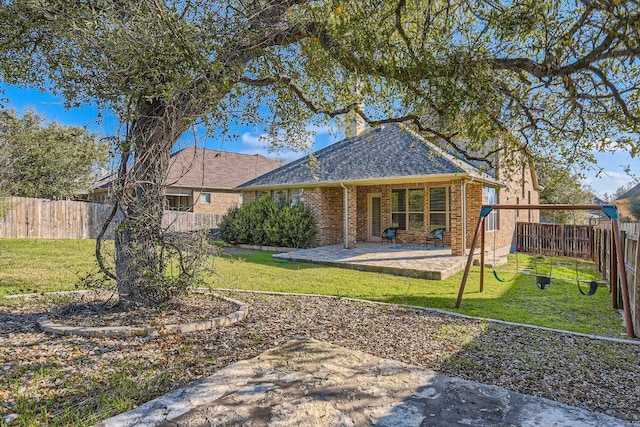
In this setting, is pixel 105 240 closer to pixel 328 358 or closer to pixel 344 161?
pixel 328 358

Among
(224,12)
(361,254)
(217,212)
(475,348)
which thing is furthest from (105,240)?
(217,212)

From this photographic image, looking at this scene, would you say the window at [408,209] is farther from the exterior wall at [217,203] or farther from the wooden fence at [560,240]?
the exterior wall at [217,203]

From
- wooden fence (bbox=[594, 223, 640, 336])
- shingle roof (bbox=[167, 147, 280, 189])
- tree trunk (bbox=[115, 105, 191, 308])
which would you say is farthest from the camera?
shingle roof (bbox=[167, 147, 280, 189])

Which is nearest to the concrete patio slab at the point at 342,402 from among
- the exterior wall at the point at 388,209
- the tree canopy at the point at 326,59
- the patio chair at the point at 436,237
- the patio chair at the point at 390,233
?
the tree canopy at the point at 326,59

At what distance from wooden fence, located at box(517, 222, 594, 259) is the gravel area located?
12.6m

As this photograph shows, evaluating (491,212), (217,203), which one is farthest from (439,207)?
(217,203)

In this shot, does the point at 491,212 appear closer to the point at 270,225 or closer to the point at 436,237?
the point at 436,237

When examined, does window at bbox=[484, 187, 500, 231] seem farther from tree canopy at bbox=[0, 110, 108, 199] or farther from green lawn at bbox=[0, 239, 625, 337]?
tree canopy at bbox=[0, 110, 108, 199]

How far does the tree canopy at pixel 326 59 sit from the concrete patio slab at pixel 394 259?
482 centimetres

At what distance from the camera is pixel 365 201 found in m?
16.6

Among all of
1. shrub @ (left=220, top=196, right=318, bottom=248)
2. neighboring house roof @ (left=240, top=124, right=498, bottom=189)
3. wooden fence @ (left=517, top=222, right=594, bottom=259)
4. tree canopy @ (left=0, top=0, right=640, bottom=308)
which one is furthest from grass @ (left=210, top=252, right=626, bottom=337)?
wooden fence @ (left=517, top=222, right=594, bottom=259)

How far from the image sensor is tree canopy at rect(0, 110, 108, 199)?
18.1 meters

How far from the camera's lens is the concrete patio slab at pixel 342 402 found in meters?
2.77

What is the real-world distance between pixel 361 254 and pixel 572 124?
7.72 m
